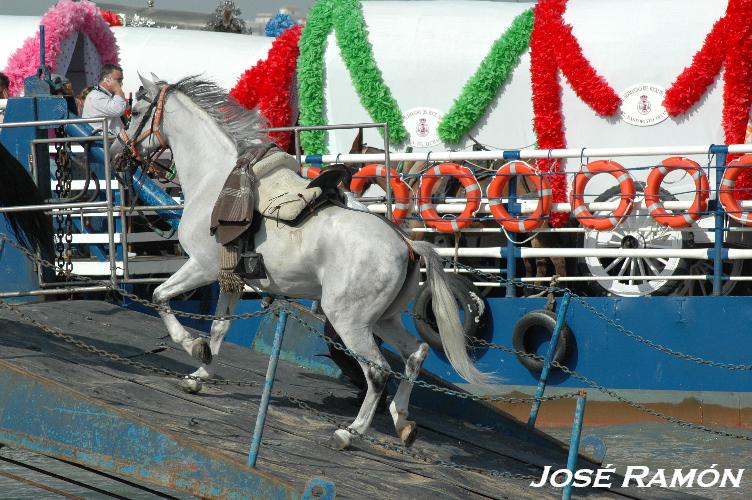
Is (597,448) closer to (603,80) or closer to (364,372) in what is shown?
(364,372)

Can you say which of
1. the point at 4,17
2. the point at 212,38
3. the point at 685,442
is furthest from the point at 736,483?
the point at 4,17

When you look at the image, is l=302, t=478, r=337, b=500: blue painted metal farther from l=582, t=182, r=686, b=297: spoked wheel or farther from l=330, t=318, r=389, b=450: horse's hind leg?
l=582, t=182, r=686, b=297: spoked wheel

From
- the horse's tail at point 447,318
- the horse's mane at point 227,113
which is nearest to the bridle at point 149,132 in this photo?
the horse's mane at point 227,113

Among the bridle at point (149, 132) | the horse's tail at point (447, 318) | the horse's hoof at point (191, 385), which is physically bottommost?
the horse's hoof at point (191, 385)

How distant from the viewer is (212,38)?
1733 cm

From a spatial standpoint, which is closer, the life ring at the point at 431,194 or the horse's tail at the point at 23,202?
the horse's tail at the point at 23,202

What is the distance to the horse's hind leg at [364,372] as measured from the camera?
22.7 feet

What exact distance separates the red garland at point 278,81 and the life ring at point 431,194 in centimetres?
352

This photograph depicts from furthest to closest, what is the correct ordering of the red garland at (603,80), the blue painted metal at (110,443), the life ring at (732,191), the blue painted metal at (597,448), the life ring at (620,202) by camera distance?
the red garland at (603,80), the life ring at (620,202), the life ring at (732,191), the blue painted metal at (597,448), the blue painted metal at (110,443)

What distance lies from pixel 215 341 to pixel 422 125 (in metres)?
7.28

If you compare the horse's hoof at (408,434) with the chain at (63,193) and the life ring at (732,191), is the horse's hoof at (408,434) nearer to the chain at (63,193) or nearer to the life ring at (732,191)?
the chain at (63,193)

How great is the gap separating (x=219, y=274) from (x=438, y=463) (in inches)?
72.7

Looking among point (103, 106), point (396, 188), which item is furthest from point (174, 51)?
point (103, 106)

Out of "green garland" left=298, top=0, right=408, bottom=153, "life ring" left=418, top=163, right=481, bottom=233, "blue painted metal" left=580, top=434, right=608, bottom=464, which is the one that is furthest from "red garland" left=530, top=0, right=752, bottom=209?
"blue painted metal" left=580, top=434, right=608, bottom=464
